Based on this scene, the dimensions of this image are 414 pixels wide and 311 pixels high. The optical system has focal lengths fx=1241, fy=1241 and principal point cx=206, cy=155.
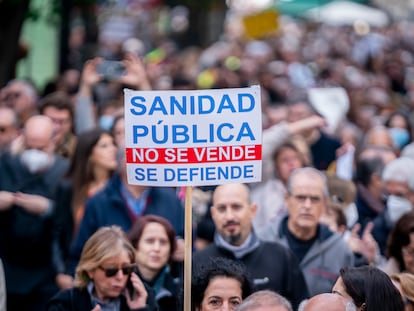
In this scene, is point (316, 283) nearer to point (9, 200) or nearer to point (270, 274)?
point (270, 274)

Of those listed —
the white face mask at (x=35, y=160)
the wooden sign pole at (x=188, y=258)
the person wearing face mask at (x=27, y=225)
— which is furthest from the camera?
the white face mask at (x=35, y=160)

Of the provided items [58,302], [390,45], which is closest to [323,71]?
[390,45]

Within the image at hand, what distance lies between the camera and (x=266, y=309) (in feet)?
17.9

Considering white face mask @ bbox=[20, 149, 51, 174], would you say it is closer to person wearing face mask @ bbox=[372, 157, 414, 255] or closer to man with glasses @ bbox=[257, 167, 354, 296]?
man with glasses @ bbox=[257, 167, 354, 296]

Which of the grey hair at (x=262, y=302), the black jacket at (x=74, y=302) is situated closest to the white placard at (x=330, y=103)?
the black jacket at (x=74, y=302)

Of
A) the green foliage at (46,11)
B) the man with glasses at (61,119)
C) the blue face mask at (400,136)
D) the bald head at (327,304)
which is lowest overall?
the bald head at (327,304)

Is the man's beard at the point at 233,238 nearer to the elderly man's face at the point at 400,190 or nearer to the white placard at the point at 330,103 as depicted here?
the elderly man's face at the point at 400,190

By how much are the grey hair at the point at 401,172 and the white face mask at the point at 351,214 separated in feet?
1.19

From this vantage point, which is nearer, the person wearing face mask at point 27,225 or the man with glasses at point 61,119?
the person wearing face mask at point 27,225

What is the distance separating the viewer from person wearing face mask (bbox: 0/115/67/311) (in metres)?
8.73

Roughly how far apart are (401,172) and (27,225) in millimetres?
2907

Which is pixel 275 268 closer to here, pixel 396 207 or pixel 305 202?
pixel 305 202

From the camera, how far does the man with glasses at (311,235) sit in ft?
26.0

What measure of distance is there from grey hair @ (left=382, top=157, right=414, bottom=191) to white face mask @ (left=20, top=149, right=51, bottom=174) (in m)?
2.63
